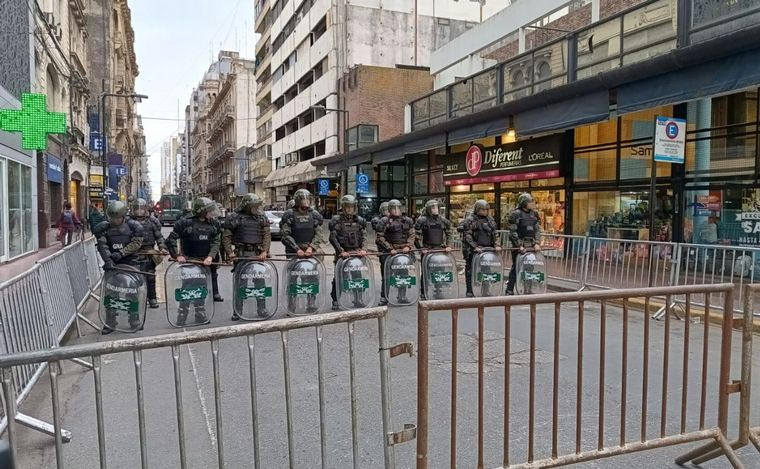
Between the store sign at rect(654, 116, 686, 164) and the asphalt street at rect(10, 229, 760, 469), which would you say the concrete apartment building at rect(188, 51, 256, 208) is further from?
the asphalt street at rect(10, 229, 760, 469)

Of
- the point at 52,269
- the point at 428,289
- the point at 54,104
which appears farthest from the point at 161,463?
the point at 54,104

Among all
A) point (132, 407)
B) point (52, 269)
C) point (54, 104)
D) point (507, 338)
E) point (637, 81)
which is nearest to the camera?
point (507, 338)

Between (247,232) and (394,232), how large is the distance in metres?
2.51

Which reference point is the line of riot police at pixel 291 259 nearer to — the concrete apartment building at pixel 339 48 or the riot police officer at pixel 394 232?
the riot police officer at pixel 394 232

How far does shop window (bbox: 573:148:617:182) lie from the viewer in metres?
14.2

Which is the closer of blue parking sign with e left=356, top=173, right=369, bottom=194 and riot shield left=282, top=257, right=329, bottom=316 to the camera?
riot shield left=282, top=257, right=329, bottom=316

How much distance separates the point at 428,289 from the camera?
963 cm

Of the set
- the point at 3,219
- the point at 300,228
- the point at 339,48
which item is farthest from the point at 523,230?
the point at 339,48

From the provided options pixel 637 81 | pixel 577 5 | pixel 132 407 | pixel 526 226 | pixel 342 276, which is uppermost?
pixel 577 5

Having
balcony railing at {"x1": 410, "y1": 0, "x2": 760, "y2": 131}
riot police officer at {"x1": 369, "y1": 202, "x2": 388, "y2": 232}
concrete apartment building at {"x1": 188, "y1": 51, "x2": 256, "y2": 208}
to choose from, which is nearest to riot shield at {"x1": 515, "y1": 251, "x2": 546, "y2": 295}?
riot police officer at {"x1": 369, "y1": 202, "x2": 388, "y2": 232}

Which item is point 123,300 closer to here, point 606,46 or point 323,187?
point 606,46

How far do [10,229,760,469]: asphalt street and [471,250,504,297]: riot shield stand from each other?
8.35ft

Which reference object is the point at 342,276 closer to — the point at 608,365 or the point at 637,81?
the point at 608,365

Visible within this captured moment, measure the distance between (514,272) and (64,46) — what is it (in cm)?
2315
